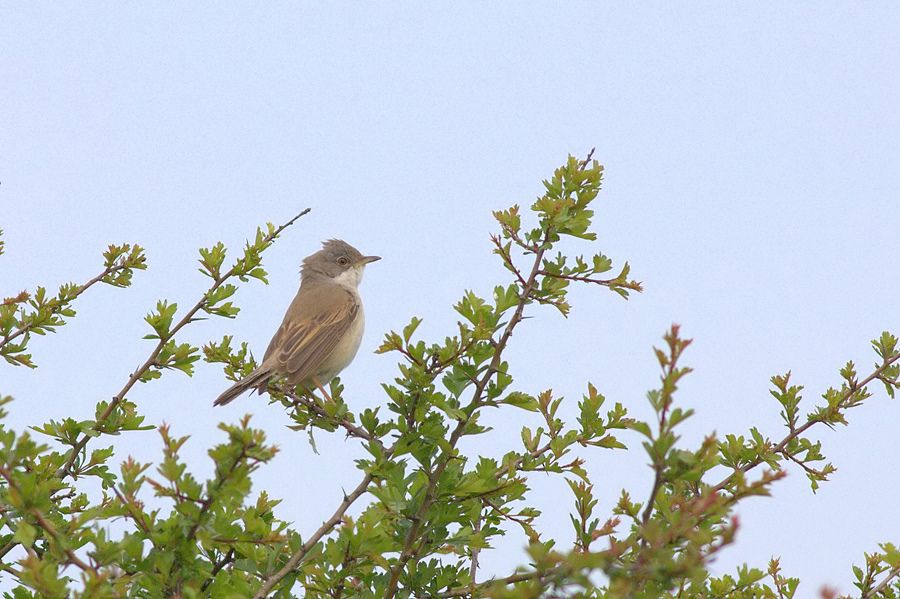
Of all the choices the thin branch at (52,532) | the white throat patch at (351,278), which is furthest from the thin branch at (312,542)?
the white throat patch at (351,278)

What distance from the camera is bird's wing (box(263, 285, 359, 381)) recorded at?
8.23 metres

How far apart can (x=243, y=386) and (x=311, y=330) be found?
6.71ft

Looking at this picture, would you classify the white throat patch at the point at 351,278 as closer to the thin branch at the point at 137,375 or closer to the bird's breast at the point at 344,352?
the bird's breast at the point at 344,352

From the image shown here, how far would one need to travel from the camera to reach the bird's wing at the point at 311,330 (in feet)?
27.0

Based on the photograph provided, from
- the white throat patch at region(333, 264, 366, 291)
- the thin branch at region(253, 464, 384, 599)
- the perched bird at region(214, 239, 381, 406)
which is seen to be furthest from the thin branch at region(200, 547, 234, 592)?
the white throat patch at region(333, 264, 366, 291)

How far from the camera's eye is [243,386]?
6984mm

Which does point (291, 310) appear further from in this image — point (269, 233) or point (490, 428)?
point (490, 428)

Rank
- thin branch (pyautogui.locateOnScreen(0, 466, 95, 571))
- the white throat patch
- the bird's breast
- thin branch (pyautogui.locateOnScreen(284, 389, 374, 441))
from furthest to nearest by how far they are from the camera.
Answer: the white throat patch, the bird's breast, thin branch (pyautogui.locateOnScreen(284, 389, 374, 441)), thin branch (pyautogui.locateOnScreen(0, 466, 95, 571))

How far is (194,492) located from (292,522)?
85.8 inches

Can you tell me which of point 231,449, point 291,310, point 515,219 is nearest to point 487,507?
point 515,219

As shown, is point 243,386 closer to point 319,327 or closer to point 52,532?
point 319,327

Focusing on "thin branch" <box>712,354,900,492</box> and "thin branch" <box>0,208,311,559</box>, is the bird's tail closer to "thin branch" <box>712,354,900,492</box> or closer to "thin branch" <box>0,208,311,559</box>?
"thin branch" <box>0,208,311,559</box>

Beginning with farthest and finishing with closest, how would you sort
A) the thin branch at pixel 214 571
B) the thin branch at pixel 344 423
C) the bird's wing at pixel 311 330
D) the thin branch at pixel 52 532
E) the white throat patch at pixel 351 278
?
1. the white throat patch at pixel 351 278
2. the bird's wing at pixel 311 330
3. the thin branch at pixel 344 423
4. the thin branch at pixel 214 571
5. the thin branch at pixel 52 532

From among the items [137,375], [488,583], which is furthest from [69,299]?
[488,583]
